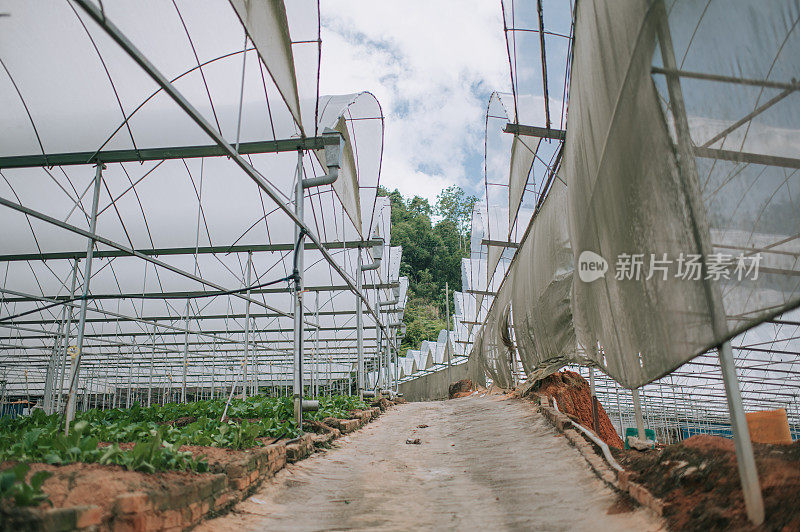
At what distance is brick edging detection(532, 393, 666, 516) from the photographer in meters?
3.58

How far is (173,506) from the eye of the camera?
3322mm

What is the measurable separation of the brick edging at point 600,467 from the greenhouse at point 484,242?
37mm

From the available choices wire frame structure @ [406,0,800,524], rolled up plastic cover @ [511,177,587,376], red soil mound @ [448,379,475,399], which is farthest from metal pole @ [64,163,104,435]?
red soil mound @ [448,379,475,399]

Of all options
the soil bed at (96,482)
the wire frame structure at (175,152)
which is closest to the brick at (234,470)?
the soil bed at (96,482)

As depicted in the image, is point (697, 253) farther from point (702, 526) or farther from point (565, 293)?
point (565, 293)

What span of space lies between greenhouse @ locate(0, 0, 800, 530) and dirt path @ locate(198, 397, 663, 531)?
0.04 m

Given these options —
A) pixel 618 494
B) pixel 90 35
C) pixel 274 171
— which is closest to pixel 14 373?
pixel 274 171

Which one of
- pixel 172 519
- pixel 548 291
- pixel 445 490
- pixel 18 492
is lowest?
pixel 445 490

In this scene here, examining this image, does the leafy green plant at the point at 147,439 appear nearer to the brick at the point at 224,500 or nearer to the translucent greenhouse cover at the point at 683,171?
the brick at the point at 224,500

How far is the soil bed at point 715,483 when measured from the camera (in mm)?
2614

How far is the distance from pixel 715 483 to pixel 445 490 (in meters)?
2.52

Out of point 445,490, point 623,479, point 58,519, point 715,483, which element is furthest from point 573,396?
point 58,519

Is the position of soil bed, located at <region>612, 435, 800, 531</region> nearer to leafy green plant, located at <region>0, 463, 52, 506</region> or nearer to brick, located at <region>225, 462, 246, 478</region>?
brick, located at <region>225, 462, 246, 478</region>

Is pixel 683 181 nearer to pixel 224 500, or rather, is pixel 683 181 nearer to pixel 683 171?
pixel 683 171
